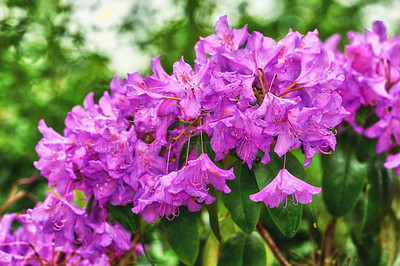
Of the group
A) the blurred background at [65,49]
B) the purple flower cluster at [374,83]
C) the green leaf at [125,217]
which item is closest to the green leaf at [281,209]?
the green leaf at [125,217]

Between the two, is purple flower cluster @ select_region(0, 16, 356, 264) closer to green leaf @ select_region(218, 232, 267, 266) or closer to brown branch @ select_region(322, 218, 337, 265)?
green leaf @ select_region(218, 232, 267, 266)

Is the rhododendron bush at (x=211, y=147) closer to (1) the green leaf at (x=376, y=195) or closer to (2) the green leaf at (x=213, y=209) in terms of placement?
(2) the green leaf at (x=213, y=209)

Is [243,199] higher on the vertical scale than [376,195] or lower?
higher

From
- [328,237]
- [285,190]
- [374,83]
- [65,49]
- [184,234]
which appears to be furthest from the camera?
[65,49]

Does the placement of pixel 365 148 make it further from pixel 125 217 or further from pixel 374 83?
pixel 125 217

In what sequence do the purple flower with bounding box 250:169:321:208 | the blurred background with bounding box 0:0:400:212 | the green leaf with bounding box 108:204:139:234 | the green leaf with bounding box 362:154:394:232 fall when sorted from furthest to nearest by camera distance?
the blurred background with bounding box 0:0:400:212
the green leaf with bounding box 362:154:394:232
the green leaf with bounding box 108:204:139:234
the purple flower with bounding box 250:169:321:208

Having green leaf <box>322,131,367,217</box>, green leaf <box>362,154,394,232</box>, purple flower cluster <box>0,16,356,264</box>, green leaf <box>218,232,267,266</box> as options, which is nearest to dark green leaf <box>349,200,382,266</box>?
green leaf <box>362,154,394,232</box>

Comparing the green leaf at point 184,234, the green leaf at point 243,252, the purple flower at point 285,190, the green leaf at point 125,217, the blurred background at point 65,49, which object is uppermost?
the purple flower at point 285,190

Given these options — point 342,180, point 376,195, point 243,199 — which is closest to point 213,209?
point 243,199
